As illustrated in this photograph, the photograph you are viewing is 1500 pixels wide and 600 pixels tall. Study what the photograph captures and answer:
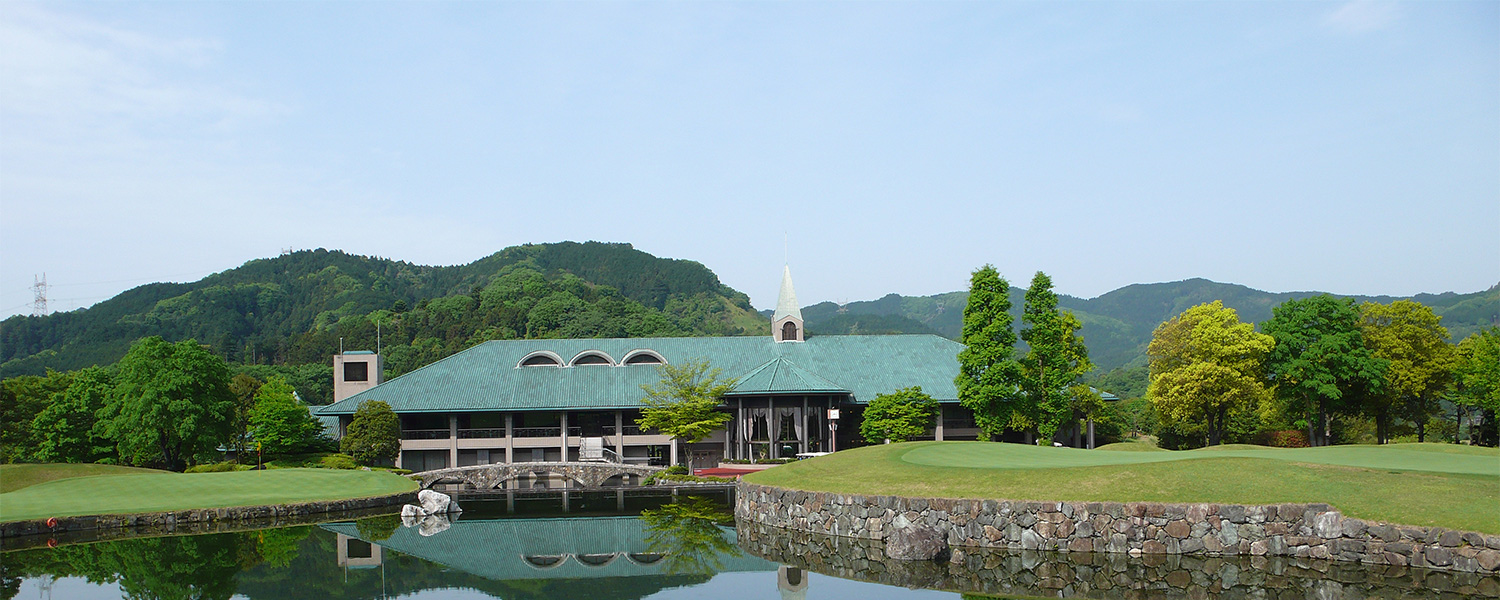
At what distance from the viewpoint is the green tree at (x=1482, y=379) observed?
42719 millimetres

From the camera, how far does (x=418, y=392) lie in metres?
49.4

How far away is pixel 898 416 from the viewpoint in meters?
45.8

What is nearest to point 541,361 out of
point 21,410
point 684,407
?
point 684,407

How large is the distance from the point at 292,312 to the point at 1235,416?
396 feet

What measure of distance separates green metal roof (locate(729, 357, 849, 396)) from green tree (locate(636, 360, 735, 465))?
1.01 m

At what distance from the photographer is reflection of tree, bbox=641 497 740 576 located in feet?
70.5

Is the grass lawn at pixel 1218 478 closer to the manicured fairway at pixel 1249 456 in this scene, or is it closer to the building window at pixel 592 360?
the manicured fairway at pixel 1249 456

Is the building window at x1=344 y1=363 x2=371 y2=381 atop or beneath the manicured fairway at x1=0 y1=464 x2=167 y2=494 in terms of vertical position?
atop

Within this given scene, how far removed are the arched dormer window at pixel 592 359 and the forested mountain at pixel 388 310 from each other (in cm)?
4267


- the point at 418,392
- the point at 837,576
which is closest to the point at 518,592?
the point at 837,576

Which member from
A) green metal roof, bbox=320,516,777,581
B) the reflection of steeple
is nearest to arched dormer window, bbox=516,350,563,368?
green metal roof, bbox=320,516,777,581

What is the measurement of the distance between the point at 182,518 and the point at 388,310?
327ft

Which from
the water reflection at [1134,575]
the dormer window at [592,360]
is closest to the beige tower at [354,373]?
the dormer window at [592,360]

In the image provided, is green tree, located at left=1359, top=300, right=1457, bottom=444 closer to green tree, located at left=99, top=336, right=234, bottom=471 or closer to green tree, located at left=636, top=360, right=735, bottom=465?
green tree, located at left=636, top=360, right=735, bottom=465
